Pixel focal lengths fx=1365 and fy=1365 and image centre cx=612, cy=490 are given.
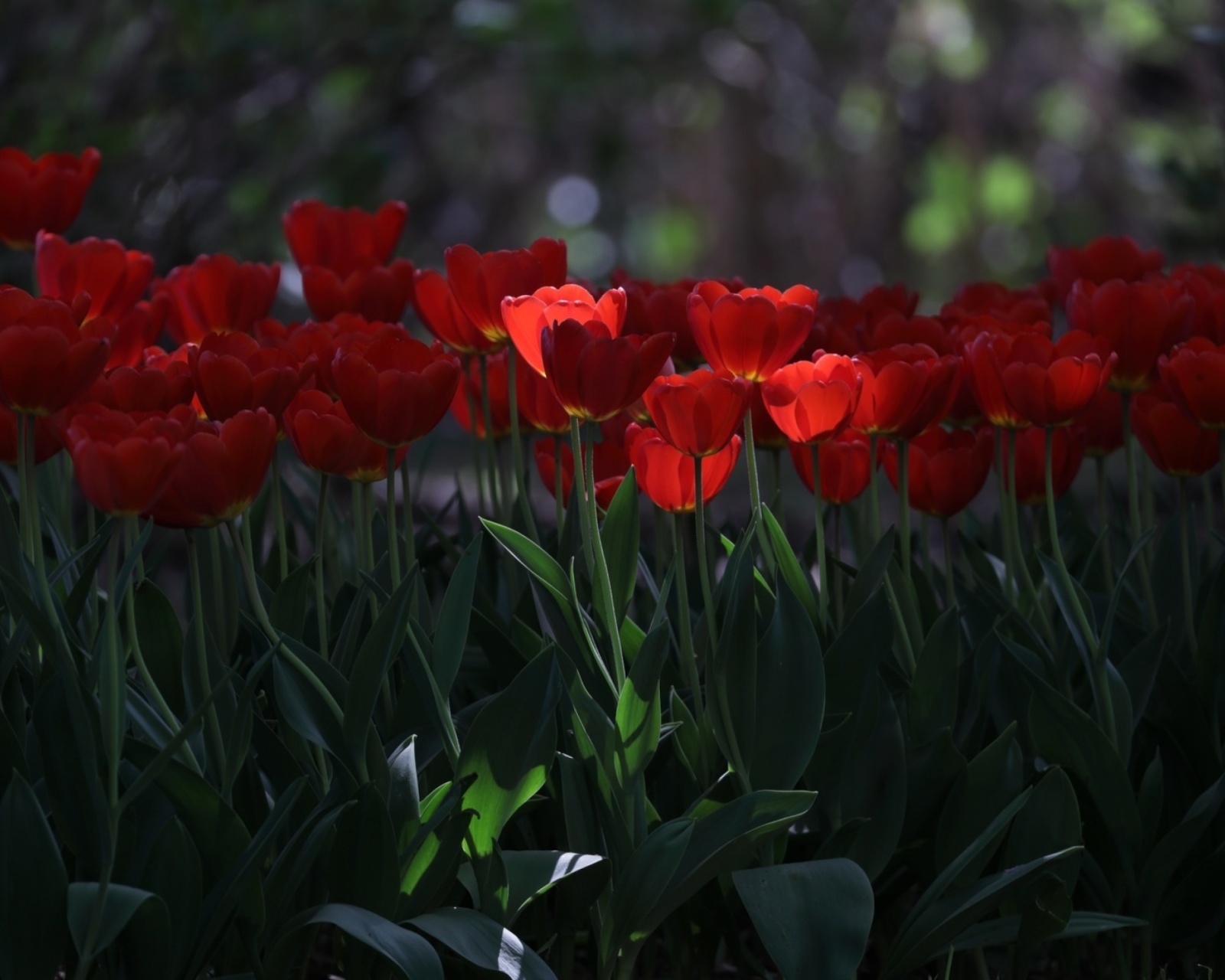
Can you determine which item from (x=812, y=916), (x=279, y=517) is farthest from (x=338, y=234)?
(x=812, y=916)

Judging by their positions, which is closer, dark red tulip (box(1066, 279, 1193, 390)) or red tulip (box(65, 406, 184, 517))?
red tulip (box(65, 406, 184, 517))

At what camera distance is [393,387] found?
1146 millimetres

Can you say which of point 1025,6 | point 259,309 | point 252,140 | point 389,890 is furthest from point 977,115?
point 389,890

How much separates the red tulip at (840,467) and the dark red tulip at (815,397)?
20 cm

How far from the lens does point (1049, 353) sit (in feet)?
4.13

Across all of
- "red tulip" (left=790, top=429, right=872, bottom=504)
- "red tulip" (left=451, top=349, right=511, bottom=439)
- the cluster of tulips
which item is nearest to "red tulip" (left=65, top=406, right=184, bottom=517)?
the cluster of tulips

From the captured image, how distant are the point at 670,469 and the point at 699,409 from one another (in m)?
0.15

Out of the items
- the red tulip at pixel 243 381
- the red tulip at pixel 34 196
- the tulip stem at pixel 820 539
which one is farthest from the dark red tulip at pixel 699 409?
the red tulip at pixel 34 196

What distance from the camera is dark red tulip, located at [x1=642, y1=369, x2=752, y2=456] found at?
1.14 metres

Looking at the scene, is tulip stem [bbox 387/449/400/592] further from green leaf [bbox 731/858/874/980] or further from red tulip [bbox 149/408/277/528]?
green leaf [bbox 731/858/874/980]

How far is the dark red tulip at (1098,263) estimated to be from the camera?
174 cm

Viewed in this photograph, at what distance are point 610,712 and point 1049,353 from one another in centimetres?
52

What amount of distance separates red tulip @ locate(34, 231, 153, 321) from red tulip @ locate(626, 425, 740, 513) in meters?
0.61

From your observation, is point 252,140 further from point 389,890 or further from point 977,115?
point 977,115
